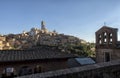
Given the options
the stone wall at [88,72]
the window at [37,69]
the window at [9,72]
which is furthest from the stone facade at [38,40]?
the stone wall at [88,72]

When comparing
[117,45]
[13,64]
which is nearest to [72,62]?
[117,45]

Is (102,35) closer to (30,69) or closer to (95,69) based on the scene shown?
(30,69)

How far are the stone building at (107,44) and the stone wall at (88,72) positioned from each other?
18658 mm

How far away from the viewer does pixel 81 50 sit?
43219 mm

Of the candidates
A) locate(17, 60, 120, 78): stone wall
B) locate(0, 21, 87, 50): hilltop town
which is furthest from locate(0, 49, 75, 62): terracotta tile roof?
locate(0, 21, 87, 50): hilltop town

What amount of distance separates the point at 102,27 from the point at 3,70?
16.3 m

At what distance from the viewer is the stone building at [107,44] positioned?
76.8 ft

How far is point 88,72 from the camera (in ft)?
16.1

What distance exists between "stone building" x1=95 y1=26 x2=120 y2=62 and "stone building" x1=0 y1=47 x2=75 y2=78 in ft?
32.1

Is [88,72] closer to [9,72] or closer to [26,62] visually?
[9,72]

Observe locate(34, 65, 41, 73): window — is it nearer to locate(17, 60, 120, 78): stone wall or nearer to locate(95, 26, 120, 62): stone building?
locate(17, 60, 120, 78): stone wall

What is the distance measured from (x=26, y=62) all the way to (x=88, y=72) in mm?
10378

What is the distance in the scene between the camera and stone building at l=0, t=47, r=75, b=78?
1348 centimetres

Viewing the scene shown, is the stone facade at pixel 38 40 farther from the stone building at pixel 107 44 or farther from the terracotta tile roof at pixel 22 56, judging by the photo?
the terracotta tile roof at pixel 22 56
